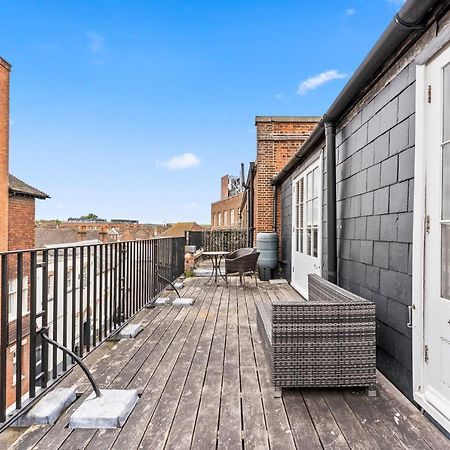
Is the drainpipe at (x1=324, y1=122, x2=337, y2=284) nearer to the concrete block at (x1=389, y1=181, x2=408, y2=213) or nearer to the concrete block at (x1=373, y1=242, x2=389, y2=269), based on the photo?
the concrete block at (x1=373, y1=242, x2=389, y2=269)

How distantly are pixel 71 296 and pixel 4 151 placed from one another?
41.7ft

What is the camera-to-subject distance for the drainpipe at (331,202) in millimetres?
3508

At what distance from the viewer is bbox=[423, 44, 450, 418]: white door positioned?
1.72 metres

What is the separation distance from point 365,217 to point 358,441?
5.62 feet

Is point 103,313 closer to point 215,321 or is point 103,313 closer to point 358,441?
point 215,321

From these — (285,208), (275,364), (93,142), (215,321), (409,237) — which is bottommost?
(215,321)

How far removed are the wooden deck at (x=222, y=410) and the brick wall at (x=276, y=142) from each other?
553 cm

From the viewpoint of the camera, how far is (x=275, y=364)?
6.81 ft

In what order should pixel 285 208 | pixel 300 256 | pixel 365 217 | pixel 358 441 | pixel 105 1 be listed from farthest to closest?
1. pixel 105 1
2. pixel 285 208
3. pixel 300 256
4. pixel 365 217
5. pixel 358 441

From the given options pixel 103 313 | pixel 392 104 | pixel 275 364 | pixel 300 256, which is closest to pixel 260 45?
pixel 300 256

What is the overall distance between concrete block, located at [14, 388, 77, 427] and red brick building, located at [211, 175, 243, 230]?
883 inches

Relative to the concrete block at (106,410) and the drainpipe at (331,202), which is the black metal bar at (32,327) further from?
the drainpipe at (331,202)

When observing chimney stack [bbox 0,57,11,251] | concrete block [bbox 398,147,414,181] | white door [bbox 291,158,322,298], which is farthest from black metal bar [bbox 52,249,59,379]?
chimney stack [bbox 0,57,11,251]

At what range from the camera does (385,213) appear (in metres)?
2.40
